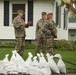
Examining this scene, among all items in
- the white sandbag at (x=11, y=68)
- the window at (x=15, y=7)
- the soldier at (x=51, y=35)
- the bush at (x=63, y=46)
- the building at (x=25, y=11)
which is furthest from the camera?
the window at (x=15, y=7)

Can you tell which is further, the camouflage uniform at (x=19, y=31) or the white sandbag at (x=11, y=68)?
the camouflage uniform at (x=19, y=31)

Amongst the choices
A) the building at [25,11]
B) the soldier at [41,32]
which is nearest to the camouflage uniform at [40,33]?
the soldier at [41,32]

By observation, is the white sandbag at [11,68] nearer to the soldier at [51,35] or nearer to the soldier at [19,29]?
the soldier at [19,29]

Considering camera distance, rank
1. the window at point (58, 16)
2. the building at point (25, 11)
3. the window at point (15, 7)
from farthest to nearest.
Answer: the window at point (58, 16), the window at point (15, 7), the building at point (25, 11)

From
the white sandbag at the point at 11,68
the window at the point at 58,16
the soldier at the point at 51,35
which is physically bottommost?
the white sandbag at the point at 11,68

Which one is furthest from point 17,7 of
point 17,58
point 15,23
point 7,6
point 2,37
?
point 17,58

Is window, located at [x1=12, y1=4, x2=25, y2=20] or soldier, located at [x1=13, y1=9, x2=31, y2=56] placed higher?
window, located at [x1=12, y1=4, x2=25, y2=20]

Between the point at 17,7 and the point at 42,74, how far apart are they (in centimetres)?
1476

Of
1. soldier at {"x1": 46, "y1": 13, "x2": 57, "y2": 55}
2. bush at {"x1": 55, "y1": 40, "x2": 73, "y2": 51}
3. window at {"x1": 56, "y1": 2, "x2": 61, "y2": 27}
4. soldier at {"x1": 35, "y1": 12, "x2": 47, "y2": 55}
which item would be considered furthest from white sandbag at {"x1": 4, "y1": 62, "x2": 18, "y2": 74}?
window at {"x1": 56, "y1": 2, "x2": 61, "y2": 27}

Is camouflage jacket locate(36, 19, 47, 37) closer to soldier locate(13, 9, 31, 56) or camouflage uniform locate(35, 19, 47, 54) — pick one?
camouflage uniform locate(35, 19, 47, 54)

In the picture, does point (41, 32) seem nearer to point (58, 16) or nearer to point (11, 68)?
point (11, 68)

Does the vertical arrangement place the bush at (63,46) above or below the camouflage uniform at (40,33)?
below

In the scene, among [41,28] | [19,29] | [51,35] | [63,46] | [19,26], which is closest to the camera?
[19,26]

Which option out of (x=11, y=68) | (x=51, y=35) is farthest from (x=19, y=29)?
(x=11, y=68)
